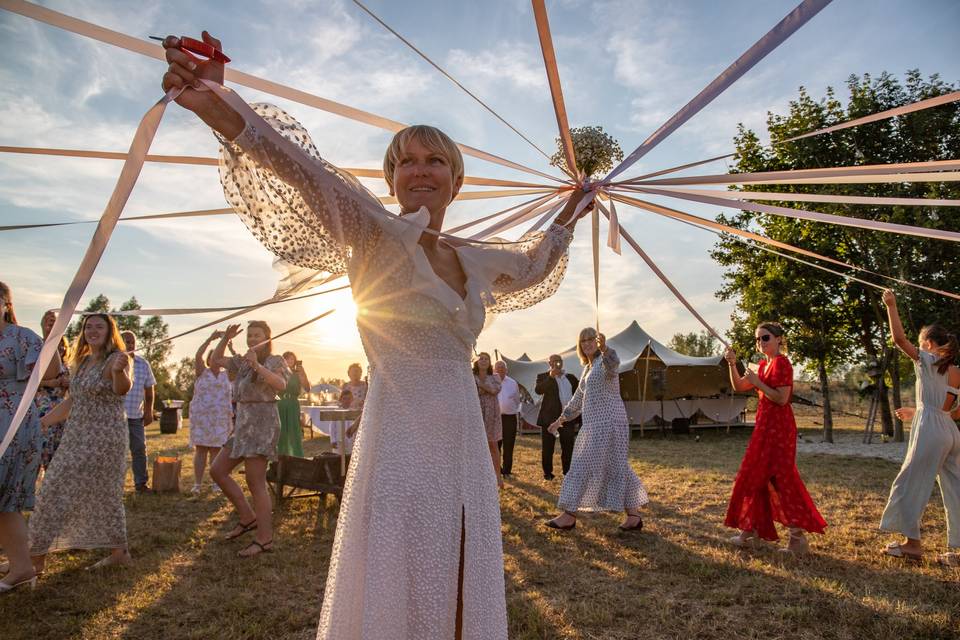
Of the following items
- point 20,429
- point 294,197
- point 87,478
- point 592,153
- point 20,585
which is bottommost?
point 20,585

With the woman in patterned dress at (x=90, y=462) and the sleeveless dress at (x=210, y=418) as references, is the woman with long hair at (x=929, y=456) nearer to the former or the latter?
the woman in patterned dress at (x=90, y=462)

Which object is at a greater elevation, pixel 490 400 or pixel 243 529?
pixel 490 400

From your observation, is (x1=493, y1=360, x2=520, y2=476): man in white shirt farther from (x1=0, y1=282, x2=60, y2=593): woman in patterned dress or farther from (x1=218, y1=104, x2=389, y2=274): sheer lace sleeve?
(x1=218, y1=104, x2=389, y2=274): sheer lace sleeve

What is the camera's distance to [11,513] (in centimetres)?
391

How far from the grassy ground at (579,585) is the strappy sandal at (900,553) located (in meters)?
0.13

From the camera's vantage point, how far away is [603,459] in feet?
19.8

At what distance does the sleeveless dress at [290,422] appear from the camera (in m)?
7.21

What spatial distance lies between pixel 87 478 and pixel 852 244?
18.2 meters

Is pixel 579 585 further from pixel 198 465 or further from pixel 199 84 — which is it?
pixel 198 465

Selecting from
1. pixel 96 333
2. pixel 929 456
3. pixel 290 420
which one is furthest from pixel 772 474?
pixel 96 333

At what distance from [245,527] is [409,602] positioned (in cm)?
498

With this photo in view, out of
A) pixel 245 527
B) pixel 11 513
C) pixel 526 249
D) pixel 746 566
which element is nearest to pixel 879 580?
pixel 746 566

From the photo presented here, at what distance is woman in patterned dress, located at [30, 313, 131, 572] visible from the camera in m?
4.38

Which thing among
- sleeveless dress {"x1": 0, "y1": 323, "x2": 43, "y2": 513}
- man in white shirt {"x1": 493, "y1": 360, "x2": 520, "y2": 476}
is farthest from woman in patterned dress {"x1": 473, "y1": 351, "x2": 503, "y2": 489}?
sleeveless dress {"x1": 0, "y1": 323, "x2": 43, "y2": 513}
